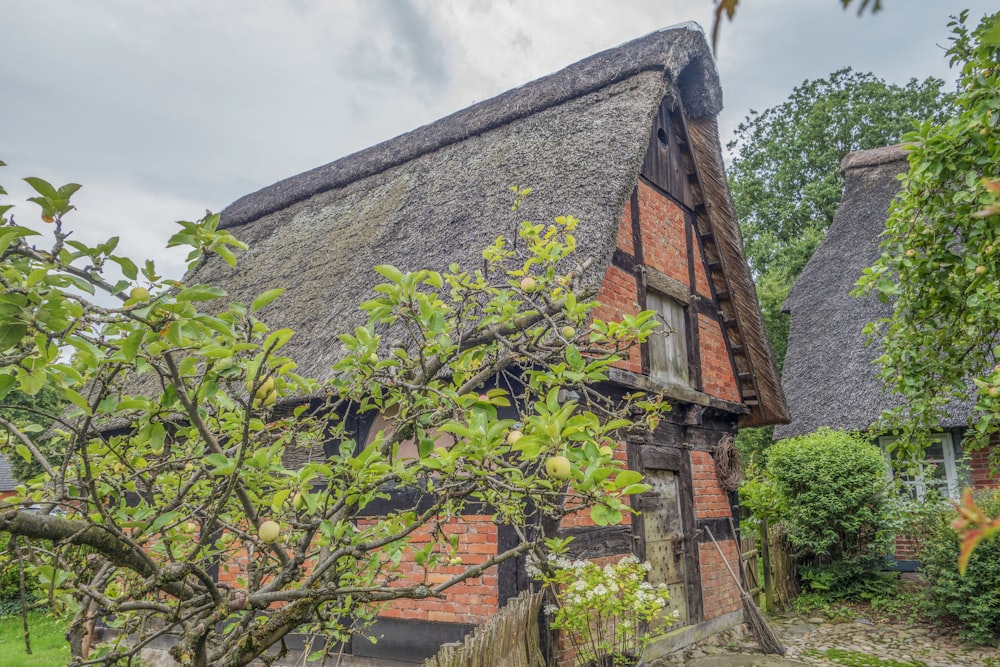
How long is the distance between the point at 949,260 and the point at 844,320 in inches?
386

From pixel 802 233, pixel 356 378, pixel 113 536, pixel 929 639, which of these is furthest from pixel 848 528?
pixel 802 233

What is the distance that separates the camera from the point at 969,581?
7.03 m

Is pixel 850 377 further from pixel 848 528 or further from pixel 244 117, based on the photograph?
pixel 244 117

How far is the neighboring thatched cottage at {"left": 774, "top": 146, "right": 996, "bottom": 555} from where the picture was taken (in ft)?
32.5

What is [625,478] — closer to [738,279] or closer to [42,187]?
[42,187]

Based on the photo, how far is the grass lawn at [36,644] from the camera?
23.8 feet

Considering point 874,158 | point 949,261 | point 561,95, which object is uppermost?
point 874,158

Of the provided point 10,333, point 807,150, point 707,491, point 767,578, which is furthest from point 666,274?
point 807,150

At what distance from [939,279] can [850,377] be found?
8.55m

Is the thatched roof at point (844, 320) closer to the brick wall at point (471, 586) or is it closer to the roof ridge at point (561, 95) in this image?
the roof ridge at point (561, 95)

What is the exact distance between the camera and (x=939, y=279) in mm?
3574

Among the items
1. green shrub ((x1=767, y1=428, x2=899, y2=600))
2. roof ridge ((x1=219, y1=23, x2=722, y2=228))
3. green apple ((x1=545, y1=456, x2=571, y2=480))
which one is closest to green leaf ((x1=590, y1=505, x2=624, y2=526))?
green apple ((x1=545, y1=456, x2=571, y2=480))

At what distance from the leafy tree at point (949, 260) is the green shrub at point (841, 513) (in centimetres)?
533

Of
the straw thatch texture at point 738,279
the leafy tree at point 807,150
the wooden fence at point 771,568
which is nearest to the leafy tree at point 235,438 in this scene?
the straw thatch texture at point 738,279
